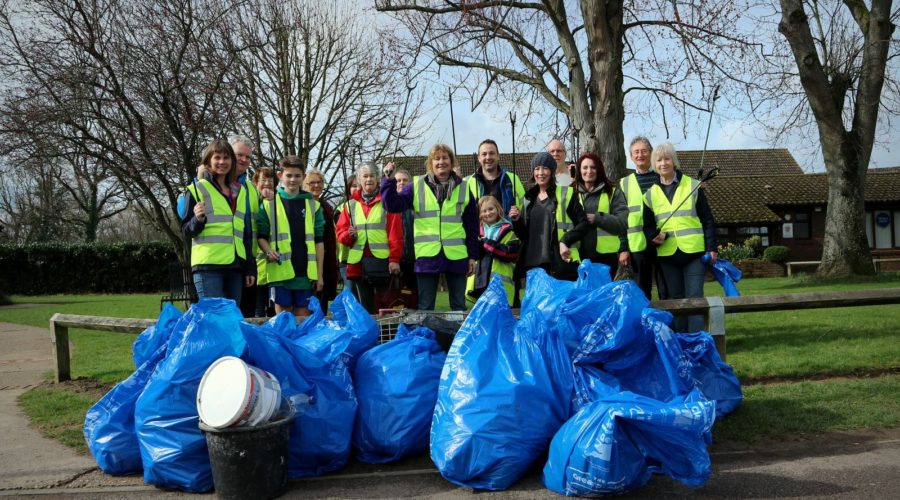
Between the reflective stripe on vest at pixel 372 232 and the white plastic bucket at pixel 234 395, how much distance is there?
2.68 metres

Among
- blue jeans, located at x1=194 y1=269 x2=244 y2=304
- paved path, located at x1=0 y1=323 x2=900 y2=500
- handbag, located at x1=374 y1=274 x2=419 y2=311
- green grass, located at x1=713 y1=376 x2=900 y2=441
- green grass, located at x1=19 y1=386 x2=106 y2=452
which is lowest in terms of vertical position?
paved path, located at x1=0 y1=323 x2=900 y2=500

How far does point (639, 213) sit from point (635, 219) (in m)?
0.05

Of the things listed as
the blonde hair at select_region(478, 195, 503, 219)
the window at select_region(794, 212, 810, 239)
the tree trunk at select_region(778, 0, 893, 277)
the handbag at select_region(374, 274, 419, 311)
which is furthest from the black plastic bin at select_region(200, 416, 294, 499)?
the window at select_region(794, 212, 810, 239)

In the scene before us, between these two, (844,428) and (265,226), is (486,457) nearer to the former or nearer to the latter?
(844,428)

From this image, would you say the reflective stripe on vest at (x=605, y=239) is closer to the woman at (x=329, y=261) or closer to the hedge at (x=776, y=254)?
the woman at (x=329, y=261)

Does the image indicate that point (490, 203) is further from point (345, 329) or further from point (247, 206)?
point (345, 329)

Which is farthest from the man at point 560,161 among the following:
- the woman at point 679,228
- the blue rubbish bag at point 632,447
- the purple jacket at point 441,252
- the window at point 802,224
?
the window at point 802,224

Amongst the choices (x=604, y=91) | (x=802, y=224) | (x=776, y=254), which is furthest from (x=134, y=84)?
(x=802, y=224)

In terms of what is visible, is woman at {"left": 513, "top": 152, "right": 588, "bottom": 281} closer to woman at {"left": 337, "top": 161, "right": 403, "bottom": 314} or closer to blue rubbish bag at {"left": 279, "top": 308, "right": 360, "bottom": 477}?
woman at {"left": 337, "top": 161, "right": 403, "bottom": 314}

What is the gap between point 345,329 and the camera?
4.09 meters

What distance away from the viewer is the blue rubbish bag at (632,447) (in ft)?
10.00

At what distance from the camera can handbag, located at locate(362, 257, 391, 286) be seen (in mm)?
5996

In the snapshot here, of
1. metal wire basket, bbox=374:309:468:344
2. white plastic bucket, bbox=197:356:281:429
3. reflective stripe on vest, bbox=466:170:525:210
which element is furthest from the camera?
reflective stripe on vest, bbox=466:170:525:210

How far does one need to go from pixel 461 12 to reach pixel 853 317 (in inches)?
240
